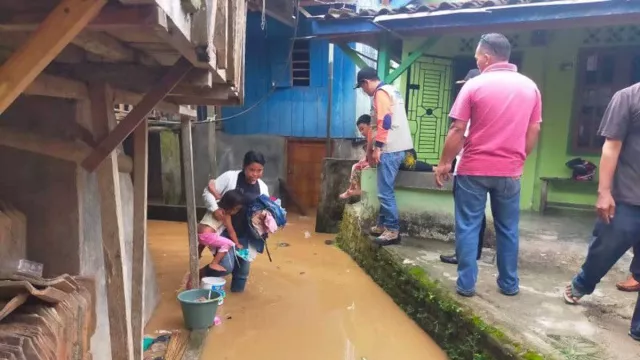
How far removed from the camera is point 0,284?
177 centimetres

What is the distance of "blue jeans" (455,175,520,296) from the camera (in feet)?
12.1

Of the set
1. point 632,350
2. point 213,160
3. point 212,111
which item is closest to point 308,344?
point 632,350

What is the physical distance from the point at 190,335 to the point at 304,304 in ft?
4.42

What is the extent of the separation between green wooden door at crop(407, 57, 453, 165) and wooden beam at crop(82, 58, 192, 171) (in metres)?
5.89

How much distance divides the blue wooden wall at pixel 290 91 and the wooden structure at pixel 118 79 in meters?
6.84

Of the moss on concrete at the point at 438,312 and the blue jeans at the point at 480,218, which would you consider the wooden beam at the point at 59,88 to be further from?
the moss on concrete at the point at 438,312

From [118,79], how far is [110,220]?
734mm

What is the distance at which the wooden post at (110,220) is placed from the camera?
2.35 metres

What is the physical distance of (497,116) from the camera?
11.8 ft

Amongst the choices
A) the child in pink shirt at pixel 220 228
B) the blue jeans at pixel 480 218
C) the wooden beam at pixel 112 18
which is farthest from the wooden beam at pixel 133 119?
the blue jeans at pixel 480 218

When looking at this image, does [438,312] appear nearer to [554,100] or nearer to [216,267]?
[216,267]

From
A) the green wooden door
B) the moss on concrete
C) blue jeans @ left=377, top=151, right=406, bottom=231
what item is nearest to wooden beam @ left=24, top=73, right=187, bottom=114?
the moss on concrete

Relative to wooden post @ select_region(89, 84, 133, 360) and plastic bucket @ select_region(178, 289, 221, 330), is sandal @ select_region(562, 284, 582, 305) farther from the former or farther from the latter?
wooden post @ select_region(89, 84, 133, 360)

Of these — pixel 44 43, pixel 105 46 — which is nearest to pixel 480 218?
pixel 105 46
